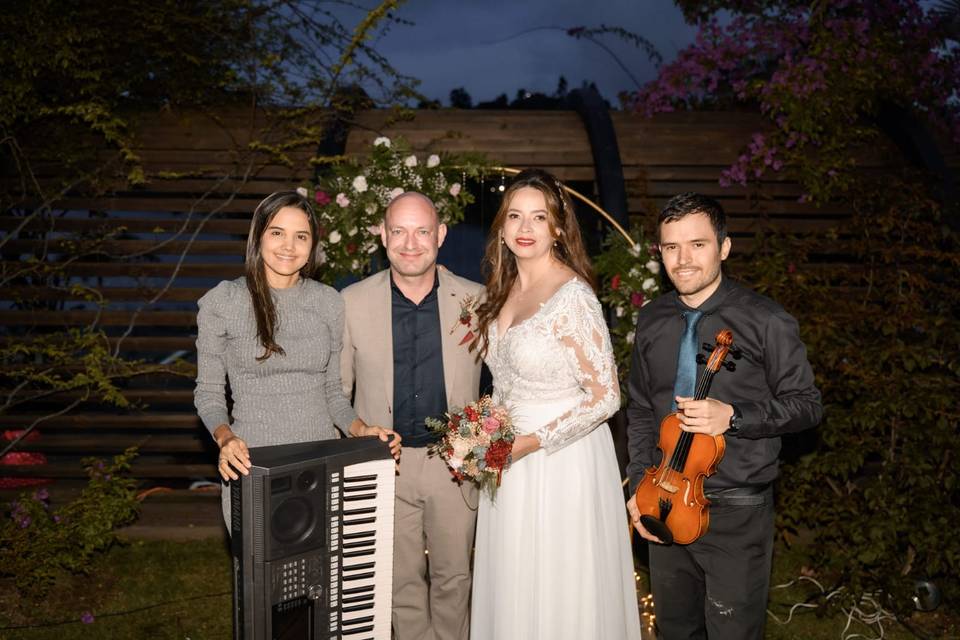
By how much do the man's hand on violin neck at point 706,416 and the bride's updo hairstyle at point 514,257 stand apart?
82 centimetres

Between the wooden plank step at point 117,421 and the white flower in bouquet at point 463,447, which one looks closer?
the white flower in bouquet at point 463,447

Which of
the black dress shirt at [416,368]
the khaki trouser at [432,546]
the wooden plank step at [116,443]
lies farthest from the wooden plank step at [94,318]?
the khaki trouser at [432,546]

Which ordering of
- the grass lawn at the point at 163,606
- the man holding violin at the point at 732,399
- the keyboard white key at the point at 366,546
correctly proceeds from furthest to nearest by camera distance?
1. the grass lawn at the point at 163,606
2. the keyboard white key at the point at 366,546
3. the man holding violin at the point at 732,399

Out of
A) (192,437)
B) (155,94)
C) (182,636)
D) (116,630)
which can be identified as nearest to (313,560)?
(182,636)

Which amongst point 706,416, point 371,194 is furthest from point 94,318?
point 706,416

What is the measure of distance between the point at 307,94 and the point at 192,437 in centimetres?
294

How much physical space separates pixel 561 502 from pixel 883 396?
279cm

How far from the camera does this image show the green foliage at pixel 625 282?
15.9 feet

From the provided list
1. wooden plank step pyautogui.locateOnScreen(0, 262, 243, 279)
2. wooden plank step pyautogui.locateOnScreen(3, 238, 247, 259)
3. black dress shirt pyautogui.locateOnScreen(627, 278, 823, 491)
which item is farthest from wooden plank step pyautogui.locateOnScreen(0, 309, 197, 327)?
black dress shirt pyautogui.locateOnScreen(627, 278, 823, 491)

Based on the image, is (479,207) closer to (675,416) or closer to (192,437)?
(192,437)

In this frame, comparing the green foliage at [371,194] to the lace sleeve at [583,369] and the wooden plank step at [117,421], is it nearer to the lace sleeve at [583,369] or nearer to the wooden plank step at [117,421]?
the wooden plank step at [117,421]

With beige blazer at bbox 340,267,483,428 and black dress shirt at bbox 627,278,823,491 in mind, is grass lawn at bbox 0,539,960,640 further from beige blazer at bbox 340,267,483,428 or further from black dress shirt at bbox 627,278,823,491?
black dress shirt at bbox 627,278,823,491

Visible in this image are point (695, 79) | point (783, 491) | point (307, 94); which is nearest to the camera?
point (783, 491)

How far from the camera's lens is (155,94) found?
6102mm
